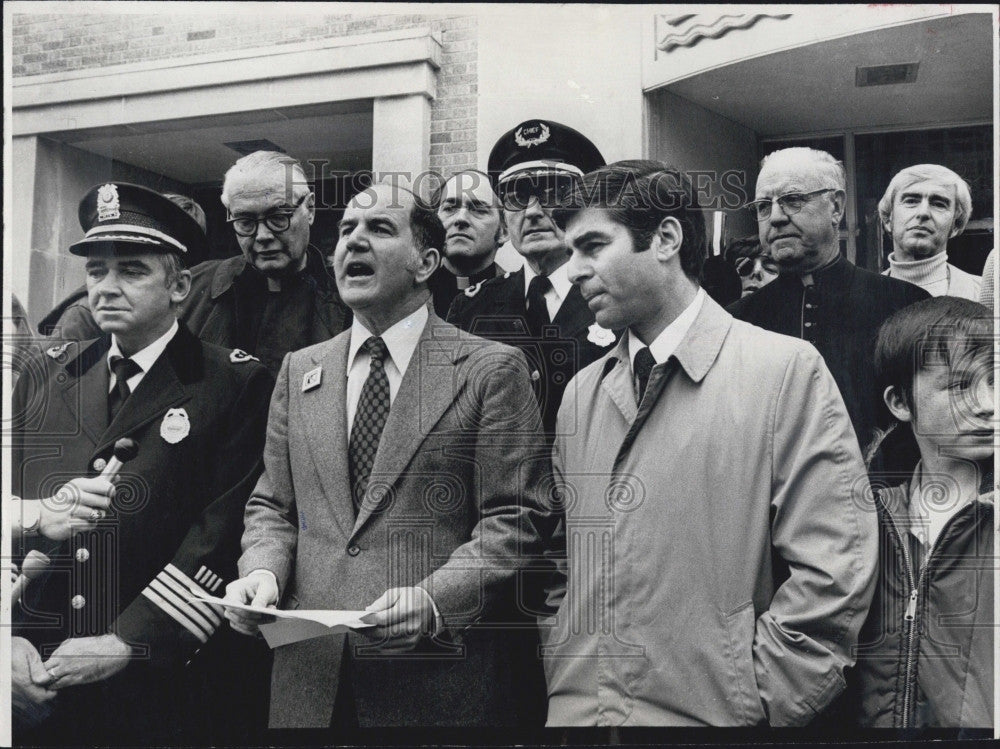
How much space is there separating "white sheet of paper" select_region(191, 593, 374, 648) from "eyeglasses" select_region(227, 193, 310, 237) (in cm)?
170

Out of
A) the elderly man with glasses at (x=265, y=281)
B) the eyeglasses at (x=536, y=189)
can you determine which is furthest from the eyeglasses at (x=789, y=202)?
the elderly man with glasses at (x=265, y=281)

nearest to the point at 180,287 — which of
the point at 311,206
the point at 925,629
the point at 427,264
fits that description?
the point at 311,206

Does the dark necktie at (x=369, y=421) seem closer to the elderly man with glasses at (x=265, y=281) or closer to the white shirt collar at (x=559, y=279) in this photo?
the elderly man with glasses at (x=265, y=281)

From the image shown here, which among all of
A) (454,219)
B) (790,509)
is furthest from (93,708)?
(790,509)

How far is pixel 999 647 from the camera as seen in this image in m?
4.80

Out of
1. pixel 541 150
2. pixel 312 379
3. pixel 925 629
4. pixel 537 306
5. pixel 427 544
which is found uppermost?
pixel 541 150

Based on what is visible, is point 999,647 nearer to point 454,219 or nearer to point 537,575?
point 537,575

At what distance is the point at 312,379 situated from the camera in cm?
477

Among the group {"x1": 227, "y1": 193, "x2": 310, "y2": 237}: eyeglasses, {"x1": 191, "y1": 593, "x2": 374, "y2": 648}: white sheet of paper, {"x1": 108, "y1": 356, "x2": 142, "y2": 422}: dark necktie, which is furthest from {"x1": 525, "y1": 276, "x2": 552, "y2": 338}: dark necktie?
{"x1": 108, "y1": 356, "x2": 142, "y2": 422}: dark necktie

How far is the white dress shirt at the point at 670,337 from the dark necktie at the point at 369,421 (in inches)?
43.8

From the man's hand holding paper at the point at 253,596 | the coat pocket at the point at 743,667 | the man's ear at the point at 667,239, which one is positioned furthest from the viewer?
the man's ear at the point at 667,239

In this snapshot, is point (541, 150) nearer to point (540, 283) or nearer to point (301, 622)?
point (540, 283)

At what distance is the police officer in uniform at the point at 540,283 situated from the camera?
15.5ft

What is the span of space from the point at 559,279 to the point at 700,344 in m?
0.71
